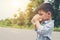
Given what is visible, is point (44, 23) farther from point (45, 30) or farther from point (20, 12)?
point (20, 12)

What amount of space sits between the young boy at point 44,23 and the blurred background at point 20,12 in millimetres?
1798

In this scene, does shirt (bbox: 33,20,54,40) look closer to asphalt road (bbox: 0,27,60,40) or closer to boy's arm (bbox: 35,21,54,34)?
boy's arm (bbox: 35,21,54,34)

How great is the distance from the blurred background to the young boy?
1.80 metres

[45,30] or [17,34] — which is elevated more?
[45,30]

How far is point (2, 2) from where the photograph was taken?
2895mm

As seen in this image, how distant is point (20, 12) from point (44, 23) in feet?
6.19

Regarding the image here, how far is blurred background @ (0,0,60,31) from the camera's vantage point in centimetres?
283

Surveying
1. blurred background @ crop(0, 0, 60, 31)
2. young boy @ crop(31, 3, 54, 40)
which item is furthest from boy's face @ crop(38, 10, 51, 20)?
blurred background @ crop(0, 0, 60, 31)

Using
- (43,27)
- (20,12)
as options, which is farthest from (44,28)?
(20,12)

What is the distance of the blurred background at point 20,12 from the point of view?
2.83 metres

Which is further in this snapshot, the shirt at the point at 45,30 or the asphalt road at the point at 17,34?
the asphalt road at the point at 17,34

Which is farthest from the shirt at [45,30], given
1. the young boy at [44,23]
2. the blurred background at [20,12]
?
the blurred background at [20,12]

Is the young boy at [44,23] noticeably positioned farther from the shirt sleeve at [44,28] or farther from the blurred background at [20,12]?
the blurred background at [20,12]

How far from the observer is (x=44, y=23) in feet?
3.26
